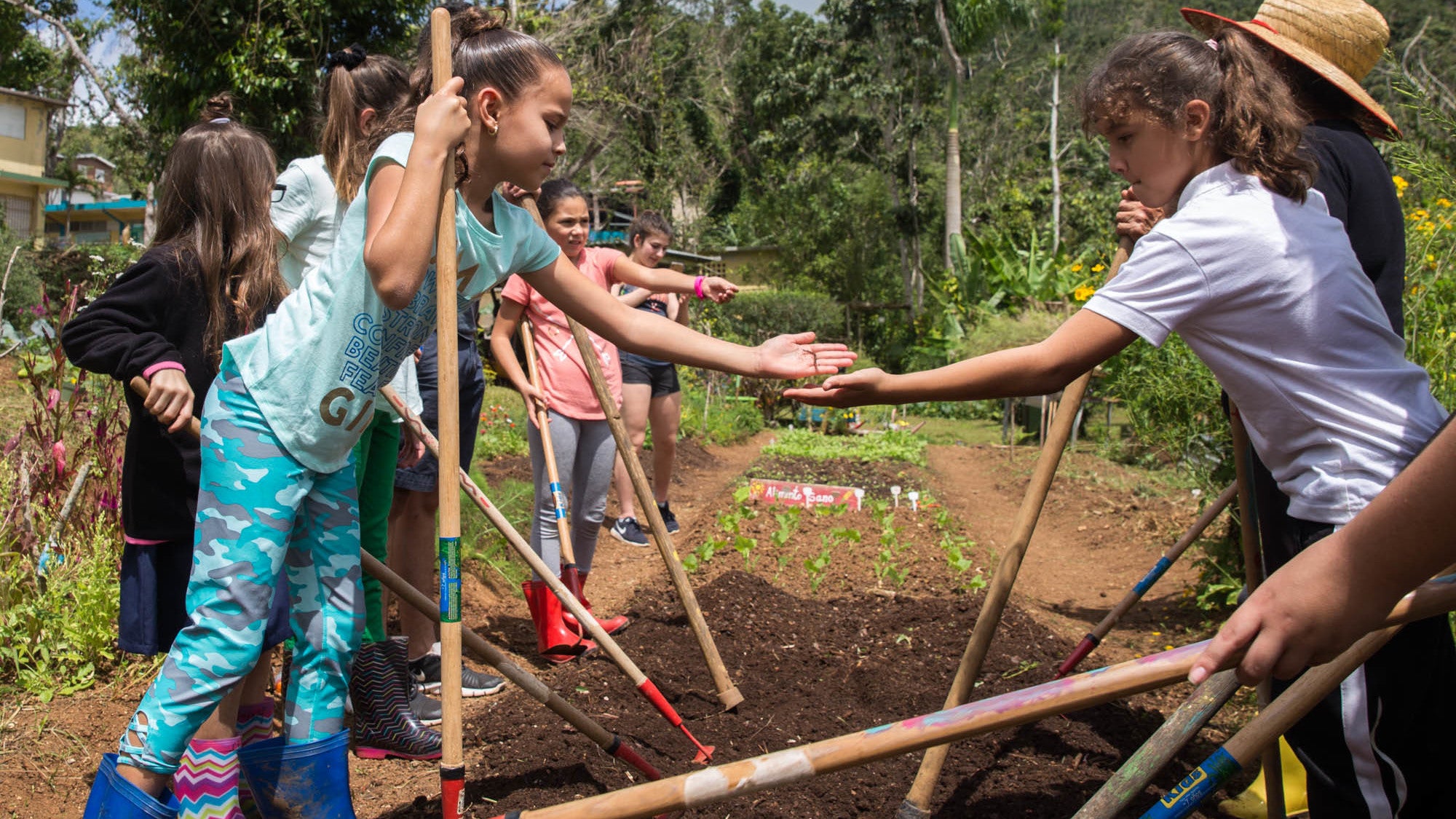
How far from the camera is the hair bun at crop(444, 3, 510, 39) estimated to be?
229cm

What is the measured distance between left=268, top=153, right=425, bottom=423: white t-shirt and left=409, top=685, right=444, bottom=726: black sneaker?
52.5 inches

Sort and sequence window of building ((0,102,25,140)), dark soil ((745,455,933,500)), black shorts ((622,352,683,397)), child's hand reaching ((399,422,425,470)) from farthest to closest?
window of building ((0,102,25,140))
dark soil ((745,455,933,500))
black shorts ((622,352,683,397))
child's hand reaching ((399,422,425,470))

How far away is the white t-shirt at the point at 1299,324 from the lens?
1.74 metres

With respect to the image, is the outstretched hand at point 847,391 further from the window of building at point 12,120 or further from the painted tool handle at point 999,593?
the window of building at point 12,120

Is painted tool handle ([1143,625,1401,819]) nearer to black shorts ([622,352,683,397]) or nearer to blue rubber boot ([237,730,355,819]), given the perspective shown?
blue rubber boot ([237,730,355,819])

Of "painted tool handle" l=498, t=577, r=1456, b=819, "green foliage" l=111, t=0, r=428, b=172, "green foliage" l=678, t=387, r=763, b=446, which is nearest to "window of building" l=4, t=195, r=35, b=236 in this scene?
"green foliage" l=111, t=0, r=428, b=172

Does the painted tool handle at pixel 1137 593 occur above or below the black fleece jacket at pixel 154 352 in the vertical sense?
below

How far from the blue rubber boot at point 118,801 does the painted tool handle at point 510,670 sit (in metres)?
0.64

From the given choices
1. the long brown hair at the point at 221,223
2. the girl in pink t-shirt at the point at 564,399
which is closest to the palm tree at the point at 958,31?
the girl in pink t-shirt at the point at 564,399

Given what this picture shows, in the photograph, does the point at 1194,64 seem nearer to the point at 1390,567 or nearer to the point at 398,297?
the point at 1390,567

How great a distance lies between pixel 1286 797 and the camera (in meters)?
2.77

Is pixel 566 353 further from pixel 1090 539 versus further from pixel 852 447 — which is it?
pixel 852 447

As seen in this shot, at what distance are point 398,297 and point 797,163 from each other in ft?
90.1

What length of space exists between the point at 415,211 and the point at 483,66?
499 mm
